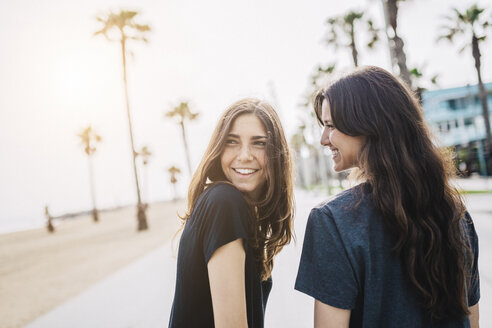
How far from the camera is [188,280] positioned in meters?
1.48

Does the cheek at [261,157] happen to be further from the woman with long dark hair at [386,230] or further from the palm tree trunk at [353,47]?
the palm tree trunk at [353,47]

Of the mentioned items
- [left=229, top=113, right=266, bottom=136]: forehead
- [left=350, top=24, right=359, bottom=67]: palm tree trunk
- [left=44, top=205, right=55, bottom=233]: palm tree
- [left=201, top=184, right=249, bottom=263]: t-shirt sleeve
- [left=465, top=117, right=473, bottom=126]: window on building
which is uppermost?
[left=350, top=24, right=359, bottom=67]: palm tree trunk

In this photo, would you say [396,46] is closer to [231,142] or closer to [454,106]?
[231,142]

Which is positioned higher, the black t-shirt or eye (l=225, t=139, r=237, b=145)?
eye (l=225, t=139, r=237, b=145)

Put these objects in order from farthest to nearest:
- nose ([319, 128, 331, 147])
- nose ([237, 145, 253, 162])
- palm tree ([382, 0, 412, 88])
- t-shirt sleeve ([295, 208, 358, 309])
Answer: palm tree ([382, 0, 412, 88]) < nose ([237, 145, 253, 162]) < nose ([319, 128, 331, 147]) < t-shirt sleeve ([295, 208, 358, 309])

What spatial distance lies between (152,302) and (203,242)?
15.4ft

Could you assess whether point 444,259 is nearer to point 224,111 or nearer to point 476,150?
point 224,111

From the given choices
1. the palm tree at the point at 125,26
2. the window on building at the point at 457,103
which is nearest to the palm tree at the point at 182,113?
the palm tree at the point at 125,26

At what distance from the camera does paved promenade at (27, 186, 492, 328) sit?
4.21 m

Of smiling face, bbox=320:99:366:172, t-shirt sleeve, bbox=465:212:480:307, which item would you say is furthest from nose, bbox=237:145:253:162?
t-shirt sleeve, bbox=465:212:480:307

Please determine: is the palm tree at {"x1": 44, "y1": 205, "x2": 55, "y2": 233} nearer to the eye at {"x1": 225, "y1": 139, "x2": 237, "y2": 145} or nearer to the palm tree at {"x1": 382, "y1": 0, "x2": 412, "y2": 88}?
the palm tree at {"x1": 382, "y1": 0, "x2": 412, "y2": 88}

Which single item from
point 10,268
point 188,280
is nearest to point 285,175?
point 188,280

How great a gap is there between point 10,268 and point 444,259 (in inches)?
708

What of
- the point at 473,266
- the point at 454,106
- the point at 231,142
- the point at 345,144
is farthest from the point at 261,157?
the point at 454,106
